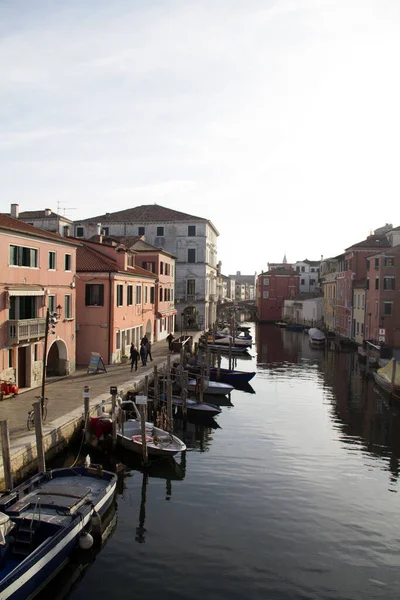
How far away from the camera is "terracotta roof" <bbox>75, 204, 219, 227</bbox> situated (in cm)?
6375

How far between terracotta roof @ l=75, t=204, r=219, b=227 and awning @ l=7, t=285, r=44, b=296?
131ft

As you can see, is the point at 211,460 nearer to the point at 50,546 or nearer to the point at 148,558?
the point at 148,558

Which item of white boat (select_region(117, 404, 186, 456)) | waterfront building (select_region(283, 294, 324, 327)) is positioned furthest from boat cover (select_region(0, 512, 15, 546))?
waterfront building (select_region(283, 294, 324, 327))

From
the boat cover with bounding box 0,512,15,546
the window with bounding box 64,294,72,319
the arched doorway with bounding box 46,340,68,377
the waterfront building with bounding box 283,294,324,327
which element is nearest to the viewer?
the boat cover with bounding box 0,512,15,546

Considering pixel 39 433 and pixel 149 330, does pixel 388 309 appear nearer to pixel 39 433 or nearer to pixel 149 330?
pixel 149 330

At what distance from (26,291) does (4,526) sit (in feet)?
44.6

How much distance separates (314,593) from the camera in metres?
11.1

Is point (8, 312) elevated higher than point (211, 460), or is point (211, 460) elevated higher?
point (8, 312)

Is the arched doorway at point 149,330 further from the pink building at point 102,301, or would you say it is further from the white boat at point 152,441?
the white boat at point 152,441

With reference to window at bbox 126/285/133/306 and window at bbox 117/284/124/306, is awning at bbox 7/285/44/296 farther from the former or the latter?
window at bbox 126/285/133/306

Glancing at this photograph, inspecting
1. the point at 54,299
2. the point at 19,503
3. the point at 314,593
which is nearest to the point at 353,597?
the point at 314,593

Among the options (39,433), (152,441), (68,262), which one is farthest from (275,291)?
(39,433)

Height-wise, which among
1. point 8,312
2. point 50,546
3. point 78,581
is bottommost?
point 78,581

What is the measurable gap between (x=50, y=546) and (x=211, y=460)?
9.39 m
